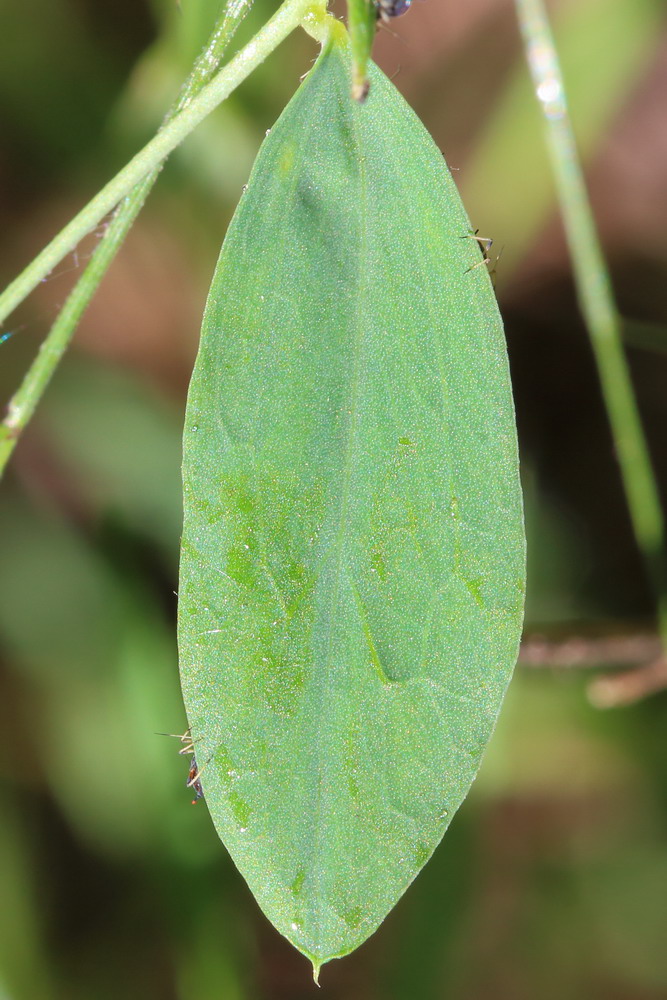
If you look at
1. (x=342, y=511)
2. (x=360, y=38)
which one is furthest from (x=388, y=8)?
(x=342, y=511)

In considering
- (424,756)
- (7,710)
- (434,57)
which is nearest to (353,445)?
(424,756)

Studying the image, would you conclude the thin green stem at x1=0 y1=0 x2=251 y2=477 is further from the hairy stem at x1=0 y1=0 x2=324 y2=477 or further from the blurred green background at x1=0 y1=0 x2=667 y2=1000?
the blurred green background at x1=0 y1=0 x2=667 y2=1000

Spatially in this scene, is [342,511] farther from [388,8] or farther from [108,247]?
[388,8]

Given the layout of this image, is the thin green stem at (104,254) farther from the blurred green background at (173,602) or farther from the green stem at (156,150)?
the blurred green background at (173,602)

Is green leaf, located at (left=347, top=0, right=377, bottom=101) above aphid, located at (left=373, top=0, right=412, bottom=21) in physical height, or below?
below

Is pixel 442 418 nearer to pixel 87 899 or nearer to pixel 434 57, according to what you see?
pixel 87 899

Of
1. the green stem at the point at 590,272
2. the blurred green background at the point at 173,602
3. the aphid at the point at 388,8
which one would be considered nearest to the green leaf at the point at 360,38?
the aphid at the point at 388,8

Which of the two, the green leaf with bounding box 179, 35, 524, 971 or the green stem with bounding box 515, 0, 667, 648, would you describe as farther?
the green stem with bounding box 515, 0, 667, 648

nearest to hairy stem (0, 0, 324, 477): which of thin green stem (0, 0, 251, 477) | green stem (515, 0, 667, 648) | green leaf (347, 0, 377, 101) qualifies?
thin green stem (0, 0, 251, 477)
